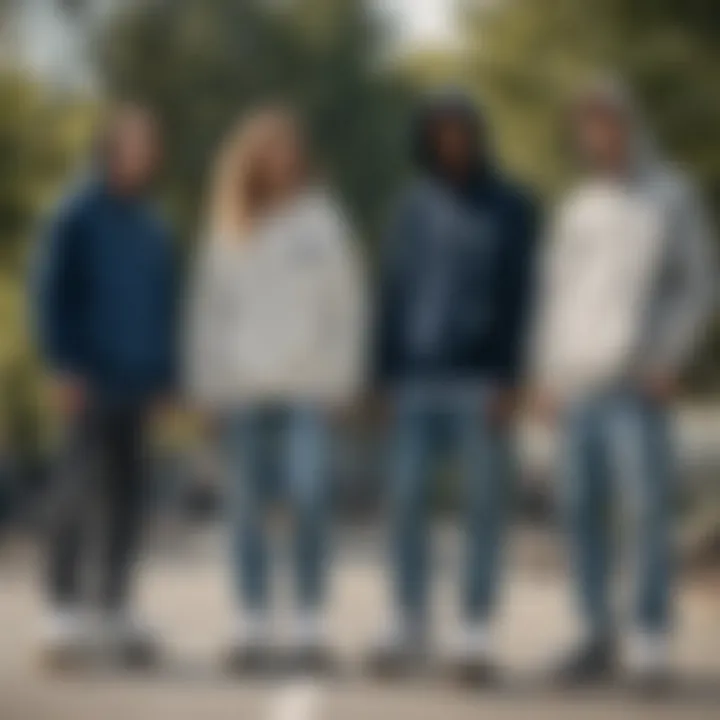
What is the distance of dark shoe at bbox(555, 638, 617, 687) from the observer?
6.56 ft

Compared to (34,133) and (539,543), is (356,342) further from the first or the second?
(34,133)

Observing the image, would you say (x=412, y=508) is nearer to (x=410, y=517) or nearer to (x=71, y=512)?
(x=410, y=517)

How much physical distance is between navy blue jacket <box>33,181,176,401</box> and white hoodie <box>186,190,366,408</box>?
59 mm

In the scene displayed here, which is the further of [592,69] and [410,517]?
[592,69]

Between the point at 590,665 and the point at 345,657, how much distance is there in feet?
1.02

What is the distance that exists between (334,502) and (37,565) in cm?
42

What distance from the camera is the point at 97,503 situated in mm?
2150

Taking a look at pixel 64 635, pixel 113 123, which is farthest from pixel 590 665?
pixel 113 123

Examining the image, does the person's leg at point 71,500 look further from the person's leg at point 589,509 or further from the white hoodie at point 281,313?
the person's leg at point 589,509

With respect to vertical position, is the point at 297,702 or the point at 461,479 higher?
the point at 461,479

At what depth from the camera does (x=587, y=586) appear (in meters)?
2.05

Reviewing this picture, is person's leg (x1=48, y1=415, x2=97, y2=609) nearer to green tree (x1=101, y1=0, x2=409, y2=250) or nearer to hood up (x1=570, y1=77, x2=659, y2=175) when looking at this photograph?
green tree (x1=101, y1=0, x2=409, y2=250)

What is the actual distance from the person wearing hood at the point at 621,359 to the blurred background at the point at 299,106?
1.9 inches

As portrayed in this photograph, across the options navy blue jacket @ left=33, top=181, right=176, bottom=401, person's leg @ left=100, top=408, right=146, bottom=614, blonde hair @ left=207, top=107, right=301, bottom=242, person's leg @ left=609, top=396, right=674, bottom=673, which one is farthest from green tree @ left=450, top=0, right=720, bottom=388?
person's leg @ left=100, top=408, right=146, bottom=614
